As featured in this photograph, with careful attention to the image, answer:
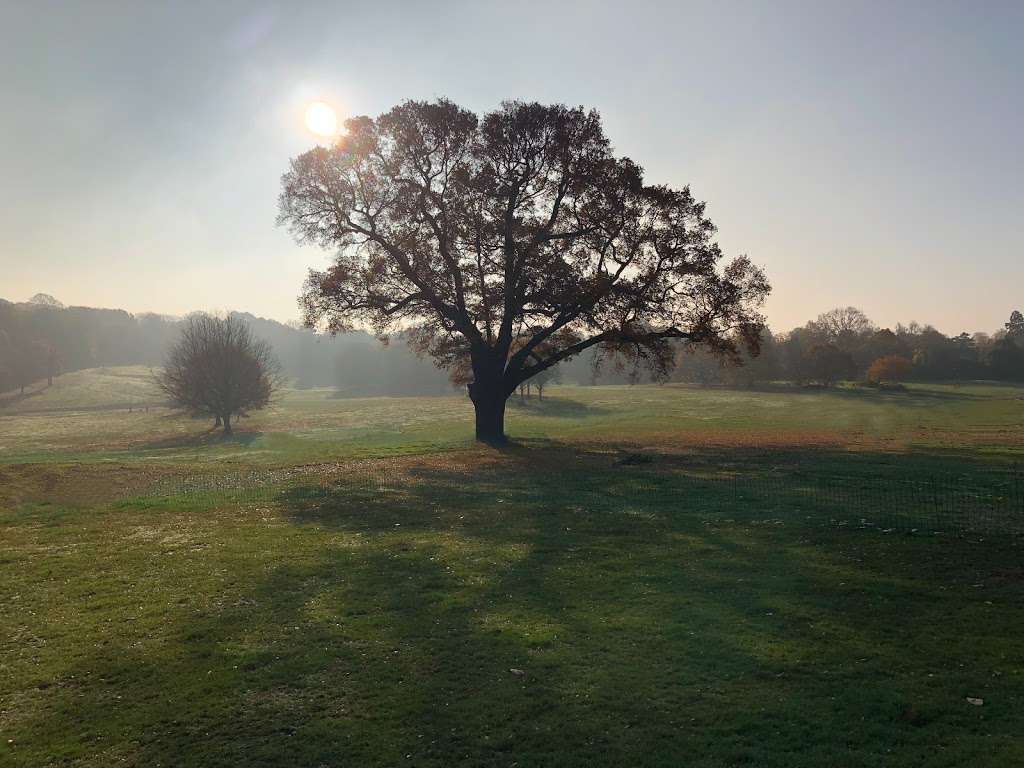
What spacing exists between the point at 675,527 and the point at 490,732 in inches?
363

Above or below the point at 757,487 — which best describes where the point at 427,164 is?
above

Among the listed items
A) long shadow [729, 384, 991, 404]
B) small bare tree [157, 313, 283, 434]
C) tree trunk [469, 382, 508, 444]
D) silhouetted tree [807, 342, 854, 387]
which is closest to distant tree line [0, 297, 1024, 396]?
silhouetted tree [807, 342, 854, 387]

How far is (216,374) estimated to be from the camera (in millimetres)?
62844

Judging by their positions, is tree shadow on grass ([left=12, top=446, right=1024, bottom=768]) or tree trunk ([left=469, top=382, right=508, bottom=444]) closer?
tree shadow on grass ([left=12, top=446, right=1024, bottom=768])

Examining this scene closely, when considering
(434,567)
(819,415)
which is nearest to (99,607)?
(434,567)

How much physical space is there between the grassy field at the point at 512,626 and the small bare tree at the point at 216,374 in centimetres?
4314

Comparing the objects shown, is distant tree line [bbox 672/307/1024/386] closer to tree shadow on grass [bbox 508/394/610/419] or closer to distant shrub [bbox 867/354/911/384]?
distant shrub [bbox 867/354/911/384]

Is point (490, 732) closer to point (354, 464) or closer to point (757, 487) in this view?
point (757, 487)

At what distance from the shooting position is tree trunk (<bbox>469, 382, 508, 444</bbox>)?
37.0 metres

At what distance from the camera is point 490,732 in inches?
267

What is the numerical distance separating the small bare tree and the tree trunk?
119 feet

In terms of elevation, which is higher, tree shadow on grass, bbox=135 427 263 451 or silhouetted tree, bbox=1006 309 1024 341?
silhouetted tree, bbox=1006 309 1024 341

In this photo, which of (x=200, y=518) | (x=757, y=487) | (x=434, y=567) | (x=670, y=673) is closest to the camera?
(x=670, y=673)

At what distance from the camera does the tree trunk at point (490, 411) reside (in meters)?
37.0
